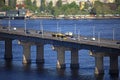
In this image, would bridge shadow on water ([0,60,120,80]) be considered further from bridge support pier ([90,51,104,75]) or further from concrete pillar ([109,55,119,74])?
concrete pillar ([109,55,119,74])

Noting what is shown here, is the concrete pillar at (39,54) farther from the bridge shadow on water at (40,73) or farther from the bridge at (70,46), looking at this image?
the bridge shadow on water at (40,73)

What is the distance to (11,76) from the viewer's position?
10094cm

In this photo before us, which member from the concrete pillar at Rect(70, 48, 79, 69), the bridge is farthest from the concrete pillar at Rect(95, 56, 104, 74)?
the concrete pillar at Rect(70, 48, 79, 69)

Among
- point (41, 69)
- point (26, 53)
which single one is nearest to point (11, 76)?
point (41, 69)

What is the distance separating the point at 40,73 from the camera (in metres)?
104

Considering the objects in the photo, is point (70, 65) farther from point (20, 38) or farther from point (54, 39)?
point (20, 38)

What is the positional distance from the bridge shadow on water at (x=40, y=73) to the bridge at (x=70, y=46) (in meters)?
1.72

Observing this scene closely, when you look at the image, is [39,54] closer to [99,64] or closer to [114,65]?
[99,64]

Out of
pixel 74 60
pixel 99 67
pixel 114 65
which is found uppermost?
pixel 114 65

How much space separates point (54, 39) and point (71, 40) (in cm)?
292

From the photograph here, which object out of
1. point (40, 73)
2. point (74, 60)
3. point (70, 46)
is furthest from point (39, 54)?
point (40, 73)

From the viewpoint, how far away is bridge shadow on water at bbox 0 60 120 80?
3868 inches

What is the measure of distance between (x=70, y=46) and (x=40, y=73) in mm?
6058

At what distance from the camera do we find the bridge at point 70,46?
327 ft
